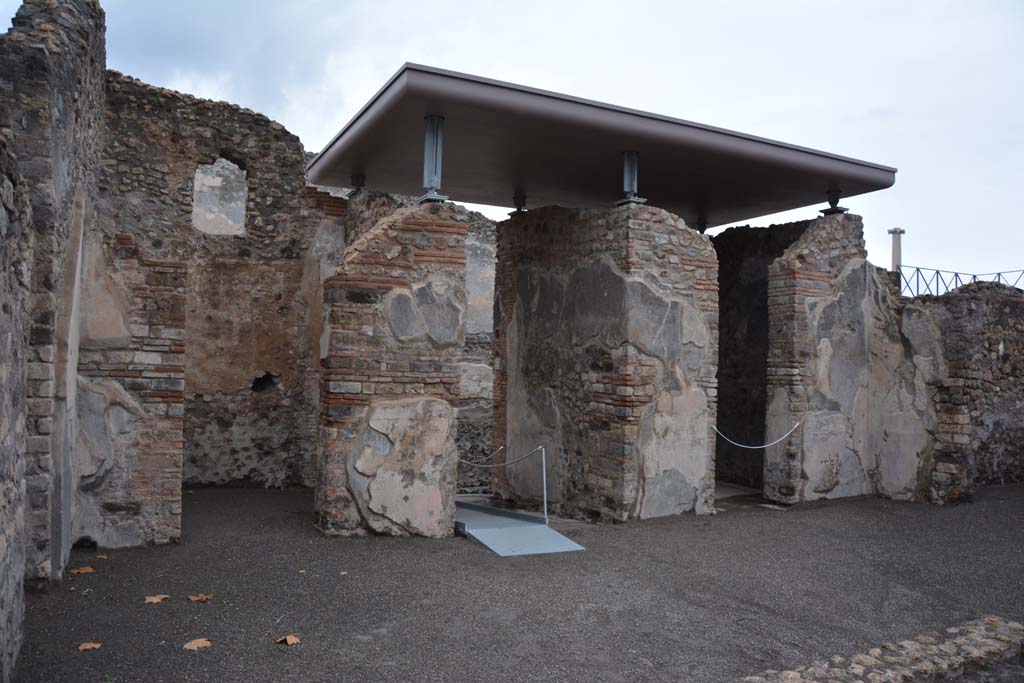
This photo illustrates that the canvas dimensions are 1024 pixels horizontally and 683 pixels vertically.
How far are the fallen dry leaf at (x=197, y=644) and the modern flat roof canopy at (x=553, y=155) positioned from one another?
3.65 m

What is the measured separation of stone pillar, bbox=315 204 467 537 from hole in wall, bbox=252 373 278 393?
102 inches

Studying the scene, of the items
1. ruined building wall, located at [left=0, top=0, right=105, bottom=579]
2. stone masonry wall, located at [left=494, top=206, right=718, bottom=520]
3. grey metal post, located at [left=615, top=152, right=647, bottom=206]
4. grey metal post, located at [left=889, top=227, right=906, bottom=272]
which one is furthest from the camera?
grey metal post, located at [left=889, top=227, right=906, bottom=272]

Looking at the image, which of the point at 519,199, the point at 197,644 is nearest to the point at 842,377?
the point at 519,199

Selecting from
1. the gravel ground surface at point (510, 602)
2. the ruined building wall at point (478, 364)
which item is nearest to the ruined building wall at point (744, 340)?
the gravel ground surface at point (510, 602)

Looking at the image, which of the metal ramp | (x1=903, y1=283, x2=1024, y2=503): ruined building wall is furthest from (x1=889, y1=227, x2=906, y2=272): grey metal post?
the metal ramp

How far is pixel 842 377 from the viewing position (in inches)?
307

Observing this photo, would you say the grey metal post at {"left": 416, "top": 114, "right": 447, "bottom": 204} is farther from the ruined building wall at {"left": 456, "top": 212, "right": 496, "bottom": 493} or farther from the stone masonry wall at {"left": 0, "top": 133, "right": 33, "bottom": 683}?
the ruined building wall at {"left": 456, "top": 212, "right": 496, "bottom": 493}

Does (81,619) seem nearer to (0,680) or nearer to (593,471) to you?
(0,680)

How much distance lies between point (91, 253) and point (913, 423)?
298 inches

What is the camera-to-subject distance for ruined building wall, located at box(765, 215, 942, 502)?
7523 millimetres

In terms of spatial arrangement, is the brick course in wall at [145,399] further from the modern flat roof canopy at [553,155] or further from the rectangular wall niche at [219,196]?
the rectangular wall niche at [219,196]

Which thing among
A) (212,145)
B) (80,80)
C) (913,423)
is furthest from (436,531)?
(913,423)

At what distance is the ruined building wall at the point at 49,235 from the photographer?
402 centimetres

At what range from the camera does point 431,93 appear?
5.42 m
